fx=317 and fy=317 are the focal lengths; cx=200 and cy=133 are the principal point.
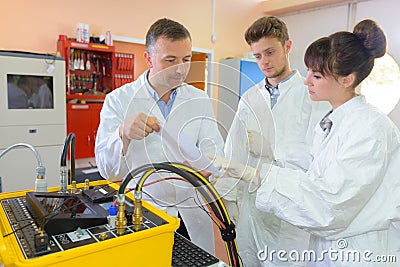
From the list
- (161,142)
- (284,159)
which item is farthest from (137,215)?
(284,159)

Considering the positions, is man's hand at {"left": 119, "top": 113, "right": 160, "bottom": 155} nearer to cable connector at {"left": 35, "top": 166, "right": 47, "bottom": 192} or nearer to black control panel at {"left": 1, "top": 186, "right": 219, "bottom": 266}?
black control panel at {"left": 1, "top": 186, "right": 219, "bottom": 266}

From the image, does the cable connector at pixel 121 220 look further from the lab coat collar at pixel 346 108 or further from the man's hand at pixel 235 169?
the lab coat collar at pixel 346 108

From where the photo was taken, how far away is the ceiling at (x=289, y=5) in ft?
15.6

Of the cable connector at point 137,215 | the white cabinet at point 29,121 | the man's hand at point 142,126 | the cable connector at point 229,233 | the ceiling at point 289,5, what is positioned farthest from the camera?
A: the ceiling at point 289,5

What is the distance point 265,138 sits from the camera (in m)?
1.02

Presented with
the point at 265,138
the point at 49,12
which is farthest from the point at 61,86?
the point at 265,138

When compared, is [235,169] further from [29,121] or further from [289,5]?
[289,5]

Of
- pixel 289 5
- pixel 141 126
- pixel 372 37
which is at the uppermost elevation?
pixel 289 5

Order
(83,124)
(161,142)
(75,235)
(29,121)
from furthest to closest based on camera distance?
1. (83,124)
2. (29,121)
3. (161,142)
4. (75,235)

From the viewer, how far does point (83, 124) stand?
12.5ft

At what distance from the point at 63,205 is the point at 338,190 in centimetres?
72

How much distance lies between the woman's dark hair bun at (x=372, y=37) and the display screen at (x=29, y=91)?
9.86 feet

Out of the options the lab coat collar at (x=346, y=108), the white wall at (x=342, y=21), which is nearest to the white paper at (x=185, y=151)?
the lab coat collar at (x=346, y=108)

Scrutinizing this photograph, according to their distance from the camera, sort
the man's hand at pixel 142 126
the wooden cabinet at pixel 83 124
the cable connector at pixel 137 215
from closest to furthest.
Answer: the cable connector at pixel 137 215, the man's hand at pixel 142 126, the wooden cabinet at pixel 83 124
